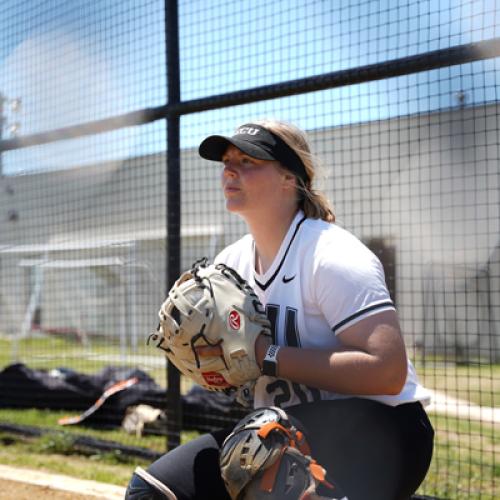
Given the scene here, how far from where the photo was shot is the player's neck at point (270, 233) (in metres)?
2.35

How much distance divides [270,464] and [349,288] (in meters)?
0.54

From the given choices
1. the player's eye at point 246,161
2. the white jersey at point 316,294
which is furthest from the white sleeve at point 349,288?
the player's eye at point 246,161

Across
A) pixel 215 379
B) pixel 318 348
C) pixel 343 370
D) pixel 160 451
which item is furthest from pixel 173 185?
pixel 343 370

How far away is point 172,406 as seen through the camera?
4.17m

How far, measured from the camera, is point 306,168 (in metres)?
2.39

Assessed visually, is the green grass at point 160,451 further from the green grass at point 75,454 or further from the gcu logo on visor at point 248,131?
the gcu logo on visor at point 248,131

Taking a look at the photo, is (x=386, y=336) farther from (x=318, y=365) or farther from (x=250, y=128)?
(x=250, y=128)

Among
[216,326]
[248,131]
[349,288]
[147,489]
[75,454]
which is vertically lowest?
[75,454]

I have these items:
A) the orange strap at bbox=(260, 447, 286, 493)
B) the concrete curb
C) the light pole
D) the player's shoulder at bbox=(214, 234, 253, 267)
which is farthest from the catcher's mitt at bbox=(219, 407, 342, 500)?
the light pole

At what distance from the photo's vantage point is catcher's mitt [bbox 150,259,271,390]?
2072 millimetres

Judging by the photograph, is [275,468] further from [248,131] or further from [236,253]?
[248,131]

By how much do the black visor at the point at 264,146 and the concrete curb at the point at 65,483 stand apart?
1.96 meters

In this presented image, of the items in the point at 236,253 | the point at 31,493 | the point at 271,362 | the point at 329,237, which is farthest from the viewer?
the point at 31,493

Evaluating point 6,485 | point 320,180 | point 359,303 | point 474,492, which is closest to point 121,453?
point 6,485
